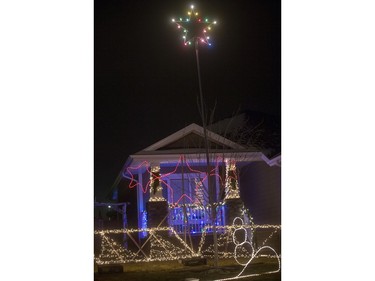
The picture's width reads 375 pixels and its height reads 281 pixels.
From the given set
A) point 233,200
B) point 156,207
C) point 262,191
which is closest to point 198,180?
point 233,200

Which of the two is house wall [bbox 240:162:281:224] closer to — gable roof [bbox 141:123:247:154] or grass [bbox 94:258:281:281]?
gable roof [bbox 141:123:247:154]

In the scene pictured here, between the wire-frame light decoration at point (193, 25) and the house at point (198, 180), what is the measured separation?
9.16 feet

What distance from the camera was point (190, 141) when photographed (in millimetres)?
8070

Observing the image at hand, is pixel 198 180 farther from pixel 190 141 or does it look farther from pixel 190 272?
pixel 190 272

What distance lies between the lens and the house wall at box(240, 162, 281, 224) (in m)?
7.42

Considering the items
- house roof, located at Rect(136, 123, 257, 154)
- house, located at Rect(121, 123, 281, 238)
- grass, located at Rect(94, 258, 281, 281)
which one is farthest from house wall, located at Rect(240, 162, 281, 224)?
grass, located at Rect(94, 258, 281, 281)

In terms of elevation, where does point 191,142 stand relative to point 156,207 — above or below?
above

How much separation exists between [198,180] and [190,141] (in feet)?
1.96

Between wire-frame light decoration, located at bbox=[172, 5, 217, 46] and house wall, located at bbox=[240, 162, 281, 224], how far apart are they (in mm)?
2797

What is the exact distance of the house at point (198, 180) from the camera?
7.94 metres
